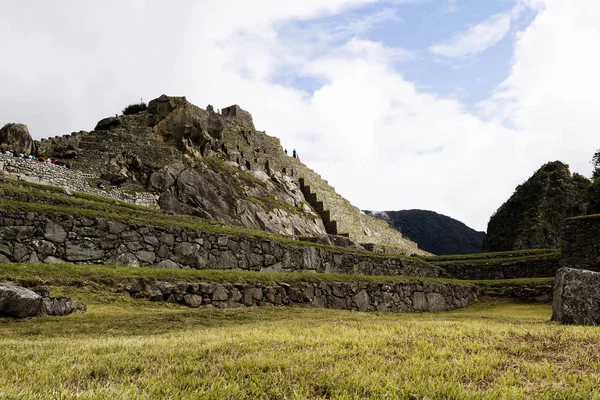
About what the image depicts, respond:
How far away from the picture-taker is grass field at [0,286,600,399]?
3.88 metres

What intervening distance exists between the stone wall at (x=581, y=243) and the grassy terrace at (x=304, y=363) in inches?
532

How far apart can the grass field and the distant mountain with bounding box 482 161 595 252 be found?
3105cm

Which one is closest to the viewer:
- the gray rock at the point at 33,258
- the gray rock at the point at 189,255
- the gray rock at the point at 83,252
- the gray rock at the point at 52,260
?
the gray rock at the point at 33,258

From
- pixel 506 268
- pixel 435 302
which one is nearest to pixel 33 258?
pixel 435 302

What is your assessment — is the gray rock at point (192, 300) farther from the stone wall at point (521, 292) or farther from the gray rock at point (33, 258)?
the stone wall at point (521, 292)

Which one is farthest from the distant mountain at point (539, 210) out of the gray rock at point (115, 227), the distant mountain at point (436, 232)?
the distant mountain at point (436, 232)

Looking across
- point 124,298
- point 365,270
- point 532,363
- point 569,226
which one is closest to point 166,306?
point 124,298

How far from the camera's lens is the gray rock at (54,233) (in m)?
11.8

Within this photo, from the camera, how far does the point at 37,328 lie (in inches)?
290

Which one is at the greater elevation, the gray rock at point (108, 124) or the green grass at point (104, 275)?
the gray rock at point (108, 124)

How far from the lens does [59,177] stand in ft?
86.4

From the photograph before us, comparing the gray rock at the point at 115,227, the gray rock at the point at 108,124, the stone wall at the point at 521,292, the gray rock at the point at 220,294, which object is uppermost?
the gray rock at the point at 108,124

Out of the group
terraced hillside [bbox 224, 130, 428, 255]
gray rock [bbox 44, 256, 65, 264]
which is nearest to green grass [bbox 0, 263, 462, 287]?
gray rock [bbox 44, 256, 65, 264]

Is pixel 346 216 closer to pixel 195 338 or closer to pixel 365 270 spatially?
pixel 365 270
